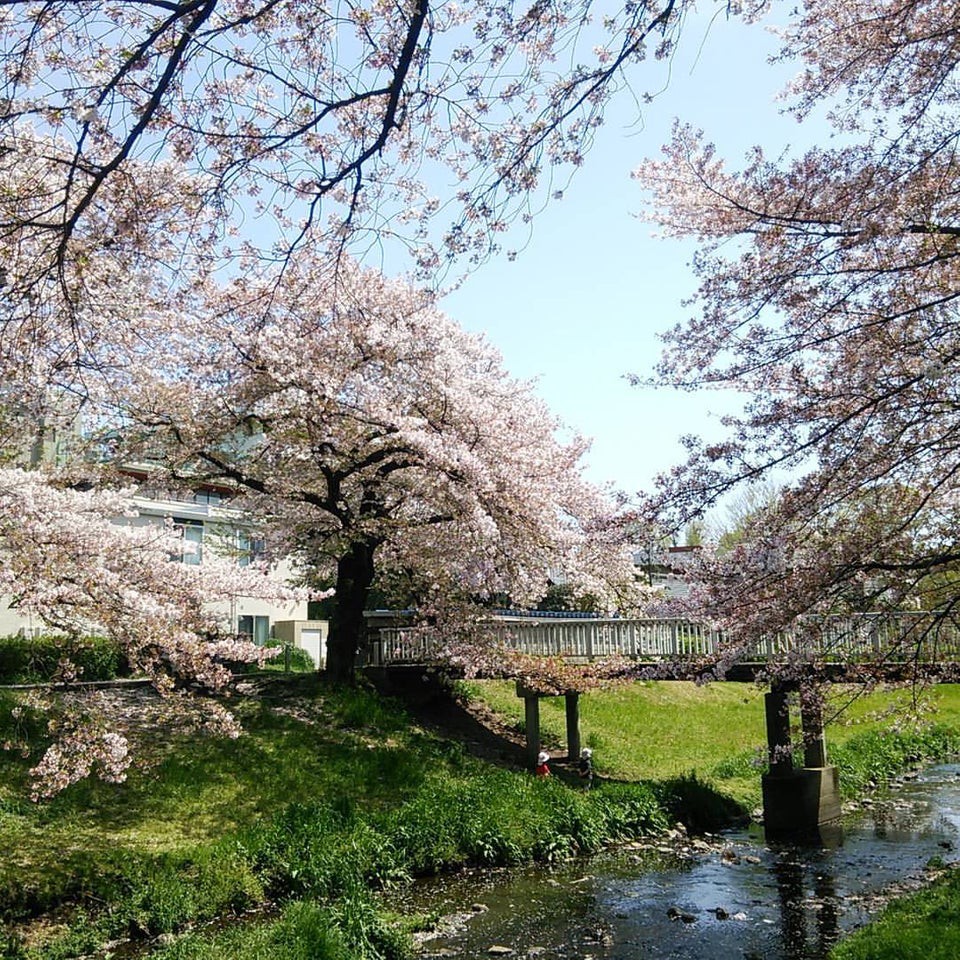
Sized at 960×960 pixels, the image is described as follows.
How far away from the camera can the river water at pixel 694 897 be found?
1054 cm

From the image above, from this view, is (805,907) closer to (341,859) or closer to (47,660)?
(341,859)

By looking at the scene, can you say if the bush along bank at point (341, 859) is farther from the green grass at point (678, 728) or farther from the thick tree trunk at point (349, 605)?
the thick tree trunk at point (349, 605)

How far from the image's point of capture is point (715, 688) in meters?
32.2

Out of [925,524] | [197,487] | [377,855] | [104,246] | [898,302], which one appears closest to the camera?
[104,246]

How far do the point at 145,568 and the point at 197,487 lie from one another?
6.25 meters

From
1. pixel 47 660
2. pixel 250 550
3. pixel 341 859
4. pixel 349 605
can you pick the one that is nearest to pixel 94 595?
pixel 341 859

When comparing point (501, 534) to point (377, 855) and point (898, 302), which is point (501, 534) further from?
point (898, 302)

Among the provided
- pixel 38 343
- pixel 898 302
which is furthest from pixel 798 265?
pixel 38 343

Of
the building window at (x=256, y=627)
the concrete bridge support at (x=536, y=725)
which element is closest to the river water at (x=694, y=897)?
the concrete bridge support at (x=536, y=725)

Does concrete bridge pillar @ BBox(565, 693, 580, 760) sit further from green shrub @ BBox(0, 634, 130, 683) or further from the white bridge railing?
green shrub @ BBox(0, 634, 130, 683)

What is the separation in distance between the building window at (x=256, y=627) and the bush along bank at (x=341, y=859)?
1923cm

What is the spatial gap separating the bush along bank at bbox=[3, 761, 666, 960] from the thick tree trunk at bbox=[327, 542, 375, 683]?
5338mm

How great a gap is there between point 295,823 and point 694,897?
598 cm

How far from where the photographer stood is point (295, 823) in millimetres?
13742
